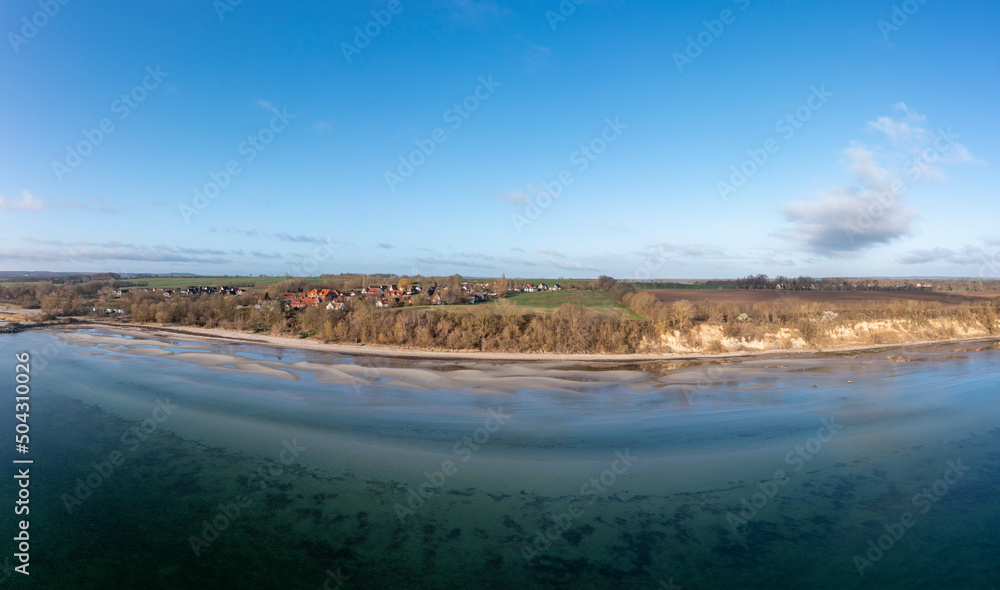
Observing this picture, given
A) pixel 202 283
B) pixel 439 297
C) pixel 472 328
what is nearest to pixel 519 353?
pixel 472 328

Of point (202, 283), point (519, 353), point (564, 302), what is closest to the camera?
point (519, 353)

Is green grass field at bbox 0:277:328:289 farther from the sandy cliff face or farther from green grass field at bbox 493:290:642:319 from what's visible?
the sandy cliff face

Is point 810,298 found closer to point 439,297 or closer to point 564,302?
point 564,302

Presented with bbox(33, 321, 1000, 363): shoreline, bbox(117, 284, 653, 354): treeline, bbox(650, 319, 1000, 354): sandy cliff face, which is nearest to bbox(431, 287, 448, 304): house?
bbox(117, 284, 653, 354): treeline

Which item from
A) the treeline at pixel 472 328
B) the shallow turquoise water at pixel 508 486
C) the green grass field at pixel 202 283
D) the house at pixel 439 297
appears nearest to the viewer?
the shallow turquoise water at pixel 508 486

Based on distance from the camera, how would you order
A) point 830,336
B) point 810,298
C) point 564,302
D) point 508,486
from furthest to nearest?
1. point 810,298
2. point 564,302
3. point 830,336
4. point 508,486

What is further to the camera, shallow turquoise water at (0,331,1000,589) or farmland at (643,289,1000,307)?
farmland at (643,289,1000,307)

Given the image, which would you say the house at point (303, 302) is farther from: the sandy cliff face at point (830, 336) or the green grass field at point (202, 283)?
the sandy cliff face at point (830, 336)

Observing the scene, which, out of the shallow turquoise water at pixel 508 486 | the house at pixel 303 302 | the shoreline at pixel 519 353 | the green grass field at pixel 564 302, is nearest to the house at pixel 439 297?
the green grass field at pixel 564 302

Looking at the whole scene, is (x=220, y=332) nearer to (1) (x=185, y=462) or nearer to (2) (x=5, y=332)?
(2) (x=5, y=332)

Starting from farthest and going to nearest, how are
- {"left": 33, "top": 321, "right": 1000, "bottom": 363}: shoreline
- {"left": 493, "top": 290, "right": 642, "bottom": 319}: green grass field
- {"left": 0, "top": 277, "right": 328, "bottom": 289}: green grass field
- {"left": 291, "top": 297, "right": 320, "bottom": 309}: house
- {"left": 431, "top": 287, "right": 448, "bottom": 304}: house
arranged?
{"left": 0, "top": 277, "right": 328, "bottom": 289}: green grass field → {"left": 431, "top": 287, "right": 448, "bottom": 304}: house → {"left": 291, "top": 297, "right": 320, "bottom": 309}: house → {"left": 493, "top": 290, "right": 642, "bottom": 319}: green grass field → {"left": 33, "top": 321, "right": 1000, "bottom": 363}: shoreline
